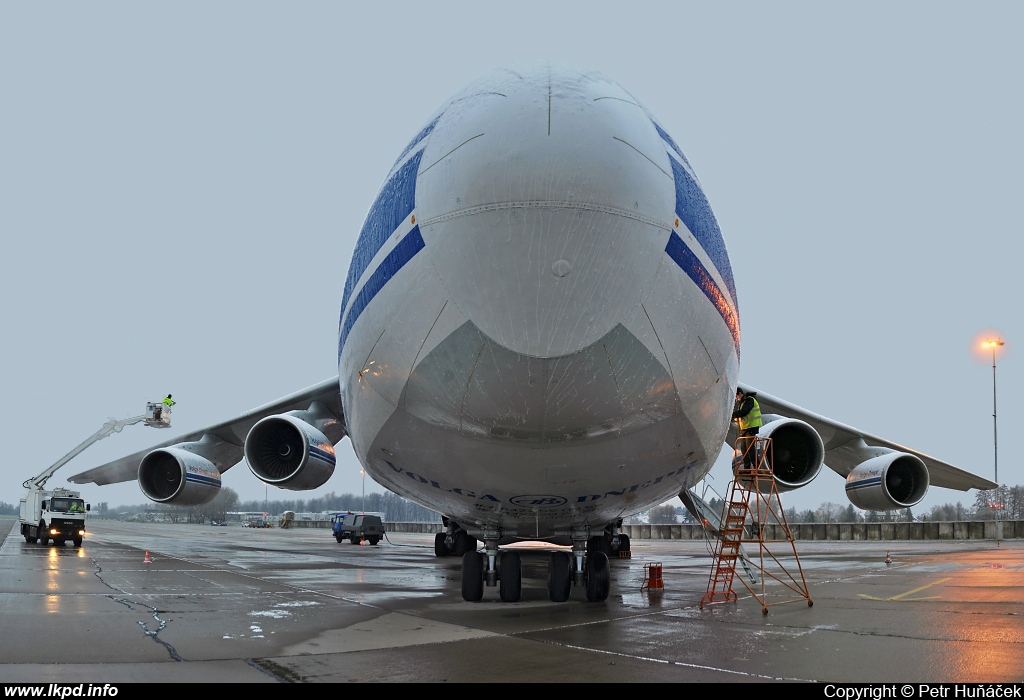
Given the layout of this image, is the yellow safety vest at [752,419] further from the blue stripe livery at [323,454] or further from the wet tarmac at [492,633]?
the blue stripe livery at [323,454]

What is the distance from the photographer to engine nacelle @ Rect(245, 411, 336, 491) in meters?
11.2

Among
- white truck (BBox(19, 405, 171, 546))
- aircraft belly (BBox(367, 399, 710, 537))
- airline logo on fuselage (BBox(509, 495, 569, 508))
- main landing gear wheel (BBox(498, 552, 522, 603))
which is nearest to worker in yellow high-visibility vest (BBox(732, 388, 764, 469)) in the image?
aircraft belly (BBox(367, 399, 710, 537))

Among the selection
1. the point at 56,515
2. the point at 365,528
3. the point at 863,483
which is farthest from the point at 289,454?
the point at 365,528

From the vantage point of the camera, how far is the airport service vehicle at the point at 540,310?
231 inches

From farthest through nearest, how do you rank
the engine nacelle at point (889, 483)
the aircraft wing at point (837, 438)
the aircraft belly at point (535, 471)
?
the aircraft wing at point (837, 438) < the engine nacelle at point (889, 483) < the aircraft belly at point (535, 471)

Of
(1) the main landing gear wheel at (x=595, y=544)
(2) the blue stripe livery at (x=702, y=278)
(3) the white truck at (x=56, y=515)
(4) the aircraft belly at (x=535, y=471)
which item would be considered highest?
(2) the blue stripe livery at (x=702, y=278)

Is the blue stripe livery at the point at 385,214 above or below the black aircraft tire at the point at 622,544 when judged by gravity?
above

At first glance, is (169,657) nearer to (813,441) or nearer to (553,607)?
(553,607)

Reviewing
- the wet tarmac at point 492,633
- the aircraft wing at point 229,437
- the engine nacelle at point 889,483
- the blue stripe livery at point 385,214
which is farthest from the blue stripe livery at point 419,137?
the engine nacelle at point 889,483

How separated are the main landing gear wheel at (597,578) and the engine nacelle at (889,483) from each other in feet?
21.6

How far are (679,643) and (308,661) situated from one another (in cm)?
284

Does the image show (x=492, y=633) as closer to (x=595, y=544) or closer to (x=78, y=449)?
(x=595, y=544)

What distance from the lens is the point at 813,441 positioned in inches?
436

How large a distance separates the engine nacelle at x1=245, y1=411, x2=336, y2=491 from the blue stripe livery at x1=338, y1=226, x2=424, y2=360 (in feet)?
12.8
